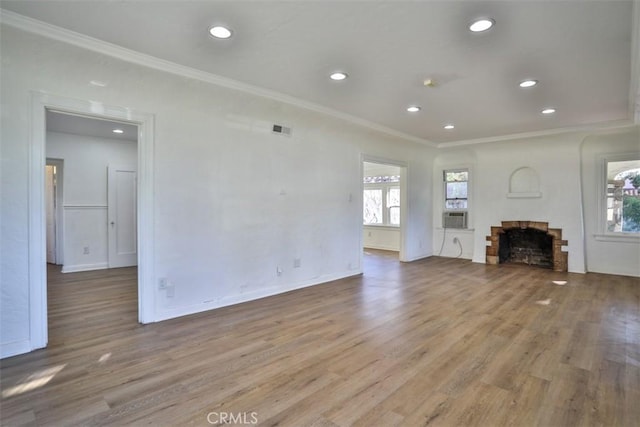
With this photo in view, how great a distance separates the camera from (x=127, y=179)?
684 cm

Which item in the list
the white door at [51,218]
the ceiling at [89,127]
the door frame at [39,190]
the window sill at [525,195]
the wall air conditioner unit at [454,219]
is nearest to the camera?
the door frame at [39,190]

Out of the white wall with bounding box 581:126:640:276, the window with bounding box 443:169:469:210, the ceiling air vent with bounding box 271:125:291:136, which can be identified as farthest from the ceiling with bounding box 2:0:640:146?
the window with bounding box 443:169:469:210

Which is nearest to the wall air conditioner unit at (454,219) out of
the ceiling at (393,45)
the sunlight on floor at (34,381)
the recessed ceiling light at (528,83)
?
the ceiling at (393,45)

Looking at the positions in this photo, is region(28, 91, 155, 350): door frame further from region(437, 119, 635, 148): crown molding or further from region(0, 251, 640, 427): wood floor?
region(437, 119, 635, 148): crown molding

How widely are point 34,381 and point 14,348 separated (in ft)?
2.16

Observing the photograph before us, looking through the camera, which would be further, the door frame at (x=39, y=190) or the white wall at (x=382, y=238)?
the white wall at (x=382, y=238)

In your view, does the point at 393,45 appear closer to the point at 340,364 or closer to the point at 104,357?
the point at 340,364

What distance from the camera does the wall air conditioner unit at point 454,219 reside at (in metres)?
8.00

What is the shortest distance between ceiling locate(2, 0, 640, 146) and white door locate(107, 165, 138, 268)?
437cm

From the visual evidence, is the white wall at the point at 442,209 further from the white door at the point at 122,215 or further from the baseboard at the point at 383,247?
the white door at the point at 122,215

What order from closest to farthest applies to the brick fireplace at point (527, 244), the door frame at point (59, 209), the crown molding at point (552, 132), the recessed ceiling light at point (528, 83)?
the recessed ceiling light at point (528, 83), the crown molding at point (552, 132), the door frame at point (59, 209), the brick fireplace at point (527, 244)

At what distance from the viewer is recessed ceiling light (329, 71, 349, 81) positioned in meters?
3.59

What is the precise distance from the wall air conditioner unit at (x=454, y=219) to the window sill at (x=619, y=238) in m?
2.45

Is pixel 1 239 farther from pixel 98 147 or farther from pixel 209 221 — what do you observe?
pixel 98 147
